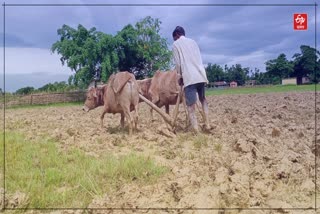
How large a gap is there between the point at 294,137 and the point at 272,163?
1.47 m

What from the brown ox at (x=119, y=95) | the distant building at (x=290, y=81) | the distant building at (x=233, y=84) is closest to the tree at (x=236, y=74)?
the distant building at (x=233, y=84)

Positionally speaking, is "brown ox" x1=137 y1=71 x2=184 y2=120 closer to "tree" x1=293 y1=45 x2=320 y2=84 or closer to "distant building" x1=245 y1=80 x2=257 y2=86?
"distant building" x1=245 y1=80 x2=257 y2=86

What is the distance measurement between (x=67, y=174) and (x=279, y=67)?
9.28ft

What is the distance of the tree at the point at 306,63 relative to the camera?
172 inches

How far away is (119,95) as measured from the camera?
535cm

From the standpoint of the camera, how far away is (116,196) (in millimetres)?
3252

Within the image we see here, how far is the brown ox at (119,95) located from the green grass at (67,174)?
1171mm

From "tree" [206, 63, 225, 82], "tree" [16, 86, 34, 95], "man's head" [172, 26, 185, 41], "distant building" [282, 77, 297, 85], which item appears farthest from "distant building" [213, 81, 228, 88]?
"tree" [16, 86, 34, 95]

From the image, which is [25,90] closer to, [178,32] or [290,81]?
[178,32]

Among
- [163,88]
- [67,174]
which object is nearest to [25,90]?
[67,174]

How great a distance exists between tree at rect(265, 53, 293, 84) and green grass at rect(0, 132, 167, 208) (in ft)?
6.22

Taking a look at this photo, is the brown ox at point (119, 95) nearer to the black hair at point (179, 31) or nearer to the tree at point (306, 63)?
the black hair at point (179, 31)

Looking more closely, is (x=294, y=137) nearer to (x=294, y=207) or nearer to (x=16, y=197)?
(x=294, y=207)

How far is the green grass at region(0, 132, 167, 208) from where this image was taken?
3303 millimetres
